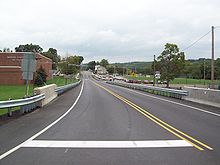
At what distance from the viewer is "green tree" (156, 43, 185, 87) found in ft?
245

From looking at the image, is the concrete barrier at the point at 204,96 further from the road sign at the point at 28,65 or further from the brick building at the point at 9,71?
the brick building at the point at 9,71

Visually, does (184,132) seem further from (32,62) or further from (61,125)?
(32,62)

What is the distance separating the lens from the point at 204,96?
2520cm

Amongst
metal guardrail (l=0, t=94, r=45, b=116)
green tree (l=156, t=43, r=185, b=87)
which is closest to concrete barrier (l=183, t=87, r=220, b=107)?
metal guardrail (l=0, t=94, r=45, b=116)

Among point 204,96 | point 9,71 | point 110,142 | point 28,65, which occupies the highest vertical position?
point 9,71

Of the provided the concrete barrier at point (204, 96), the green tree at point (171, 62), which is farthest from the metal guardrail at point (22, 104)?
the green tree at point (171, 62)

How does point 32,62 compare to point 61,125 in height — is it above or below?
above

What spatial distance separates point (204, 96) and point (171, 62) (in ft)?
165

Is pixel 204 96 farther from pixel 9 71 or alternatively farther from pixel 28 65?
pixel 9 71

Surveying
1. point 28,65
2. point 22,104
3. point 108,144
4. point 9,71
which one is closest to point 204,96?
point 28,65

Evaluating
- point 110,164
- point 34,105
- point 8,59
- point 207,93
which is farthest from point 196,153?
point 8,59

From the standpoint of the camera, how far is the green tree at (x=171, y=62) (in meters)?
74.6

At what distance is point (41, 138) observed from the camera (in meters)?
10.3

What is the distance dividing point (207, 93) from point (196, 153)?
1715 cm
